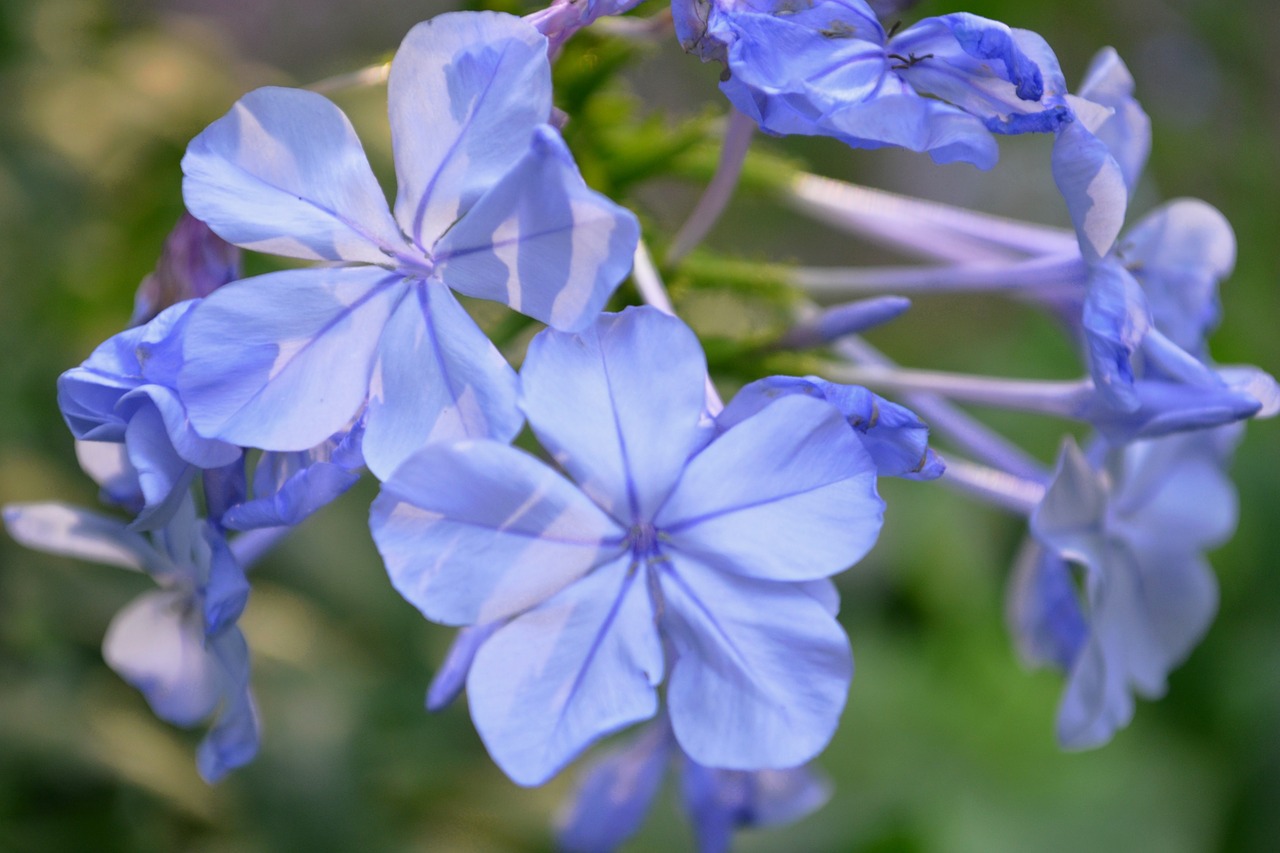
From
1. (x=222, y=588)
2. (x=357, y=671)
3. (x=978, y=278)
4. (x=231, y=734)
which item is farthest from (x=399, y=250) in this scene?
(x=357, y=671)

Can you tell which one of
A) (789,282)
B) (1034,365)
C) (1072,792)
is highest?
(789,282)

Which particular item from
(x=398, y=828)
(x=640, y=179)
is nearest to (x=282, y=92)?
(x=640, y=179)

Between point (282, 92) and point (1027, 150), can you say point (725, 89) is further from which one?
point (1027, 150)

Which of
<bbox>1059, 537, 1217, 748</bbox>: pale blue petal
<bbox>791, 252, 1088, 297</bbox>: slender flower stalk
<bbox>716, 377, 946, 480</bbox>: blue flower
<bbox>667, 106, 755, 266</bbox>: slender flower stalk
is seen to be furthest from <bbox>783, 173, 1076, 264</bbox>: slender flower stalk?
<bbox>716, 377, 946, 480</bbox>: blue flower

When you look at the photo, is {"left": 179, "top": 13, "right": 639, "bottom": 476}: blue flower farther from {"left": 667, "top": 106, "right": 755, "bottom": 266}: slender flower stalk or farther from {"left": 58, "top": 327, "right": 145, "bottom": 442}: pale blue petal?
{"left": 667, "top": 106, "right": 755, "bottom": 266}: slender flower stalk

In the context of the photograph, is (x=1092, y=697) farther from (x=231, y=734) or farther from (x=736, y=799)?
(x=231, y=734)

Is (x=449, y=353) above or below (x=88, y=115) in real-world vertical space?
above

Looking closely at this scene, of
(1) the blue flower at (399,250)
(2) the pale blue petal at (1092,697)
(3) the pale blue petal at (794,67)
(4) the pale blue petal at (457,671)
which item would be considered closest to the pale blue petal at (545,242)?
(1) the blue flower at (399,250)
